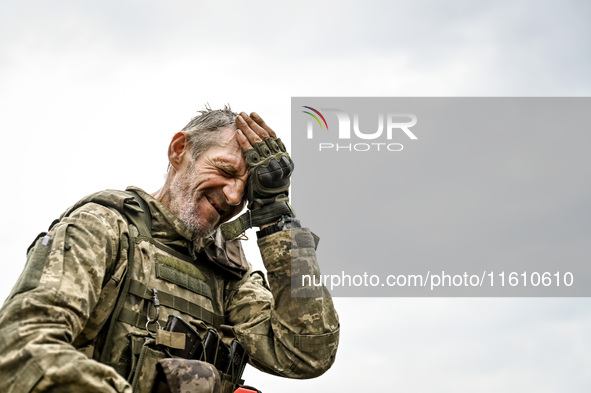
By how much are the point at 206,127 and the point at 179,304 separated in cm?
154

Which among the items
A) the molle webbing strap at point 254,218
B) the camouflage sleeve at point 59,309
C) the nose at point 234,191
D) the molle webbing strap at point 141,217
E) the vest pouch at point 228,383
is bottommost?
the vest pouch at point 228,383

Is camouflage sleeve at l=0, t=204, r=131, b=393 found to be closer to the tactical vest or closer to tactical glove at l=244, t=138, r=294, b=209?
the tactical vest

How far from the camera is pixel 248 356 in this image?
589 centimetres

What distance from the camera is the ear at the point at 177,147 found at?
5.92m

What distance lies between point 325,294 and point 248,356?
816mm

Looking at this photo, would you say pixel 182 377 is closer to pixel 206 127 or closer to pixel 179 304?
pixel 179 304

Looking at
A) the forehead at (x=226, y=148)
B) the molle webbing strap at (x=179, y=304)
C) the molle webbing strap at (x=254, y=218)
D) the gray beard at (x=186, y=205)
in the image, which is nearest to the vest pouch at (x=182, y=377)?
the molle webbing strap at (x=179, y=304)

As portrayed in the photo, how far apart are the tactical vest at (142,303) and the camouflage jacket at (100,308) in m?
0.04

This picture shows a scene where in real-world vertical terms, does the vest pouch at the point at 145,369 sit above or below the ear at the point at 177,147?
below

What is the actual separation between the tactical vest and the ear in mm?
528

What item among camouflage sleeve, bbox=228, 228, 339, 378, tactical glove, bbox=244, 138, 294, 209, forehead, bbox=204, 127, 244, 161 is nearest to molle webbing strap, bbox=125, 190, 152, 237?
forehead, bbox=204, 127, 244, 161

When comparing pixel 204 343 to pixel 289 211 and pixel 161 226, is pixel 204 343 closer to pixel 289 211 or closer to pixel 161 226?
pixel 161 226

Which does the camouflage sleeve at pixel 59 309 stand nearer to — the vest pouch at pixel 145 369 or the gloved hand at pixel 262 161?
the vest pouch at pixel 145 369

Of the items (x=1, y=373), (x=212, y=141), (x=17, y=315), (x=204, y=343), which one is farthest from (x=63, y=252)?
(x=212, y=141)
